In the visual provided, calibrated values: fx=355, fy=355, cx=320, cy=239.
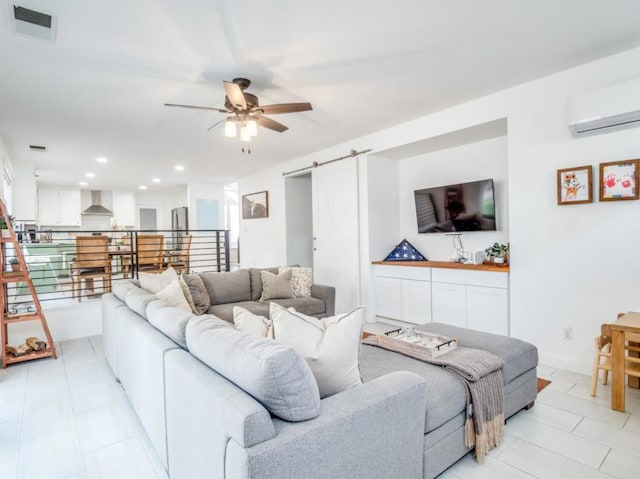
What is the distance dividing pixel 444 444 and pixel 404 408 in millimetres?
485

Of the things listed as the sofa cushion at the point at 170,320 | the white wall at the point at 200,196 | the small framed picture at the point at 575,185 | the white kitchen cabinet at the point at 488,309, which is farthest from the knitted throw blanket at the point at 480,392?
the white wall at the point at 200,196

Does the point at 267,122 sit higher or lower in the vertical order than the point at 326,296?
higher

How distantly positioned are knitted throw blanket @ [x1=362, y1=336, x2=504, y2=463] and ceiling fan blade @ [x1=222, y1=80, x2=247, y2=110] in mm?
2232

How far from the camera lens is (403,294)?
445 centimetres

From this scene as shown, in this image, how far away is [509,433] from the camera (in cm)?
209

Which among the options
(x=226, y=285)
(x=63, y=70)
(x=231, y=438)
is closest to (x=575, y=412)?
(x=231, y=438)

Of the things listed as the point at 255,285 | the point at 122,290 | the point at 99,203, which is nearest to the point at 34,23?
the point at 122,290

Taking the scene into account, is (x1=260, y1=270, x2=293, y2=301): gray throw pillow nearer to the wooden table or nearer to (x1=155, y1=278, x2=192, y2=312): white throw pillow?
(x1=155, y1=278, x2=192, y2=312): white throw pillow

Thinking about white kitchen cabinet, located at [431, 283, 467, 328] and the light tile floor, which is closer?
the light tile floor

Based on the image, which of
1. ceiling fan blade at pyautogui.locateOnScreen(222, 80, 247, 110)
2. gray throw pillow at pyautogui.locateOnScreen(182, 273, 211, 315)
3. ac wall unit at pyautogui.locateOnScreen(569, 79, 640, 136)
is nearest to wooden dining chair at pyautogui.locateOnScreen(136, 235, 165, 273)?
gray throw pillow at pyautogui.locateOnScreen(182, 273, 211, 315)

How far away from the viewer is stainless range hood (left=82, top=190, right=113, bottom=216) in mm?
9672

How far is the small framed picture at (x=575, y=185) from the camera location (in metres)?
2.88

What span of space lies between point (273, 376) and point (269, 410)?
15 centimetres

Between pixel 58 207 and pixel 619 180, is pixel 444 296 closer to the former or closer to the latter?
pixel 619 180
